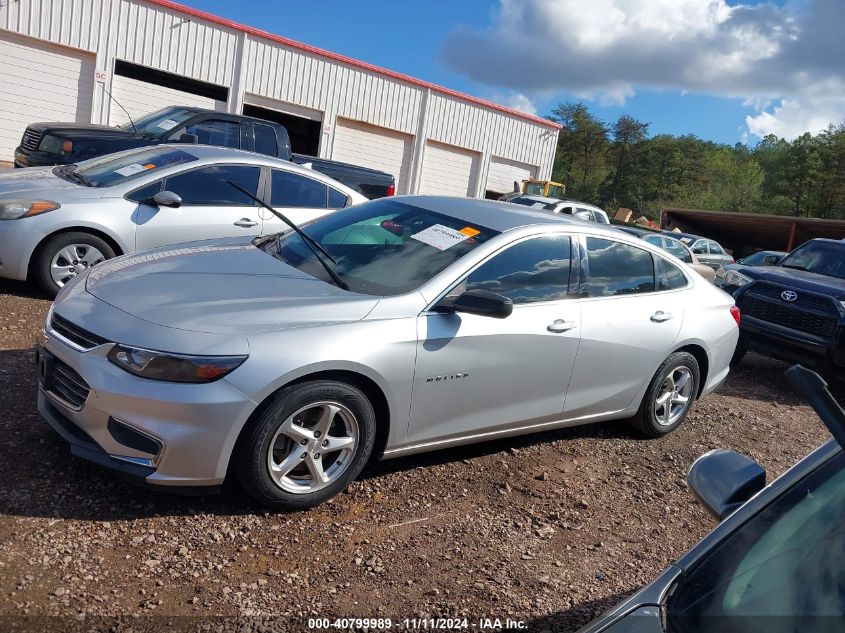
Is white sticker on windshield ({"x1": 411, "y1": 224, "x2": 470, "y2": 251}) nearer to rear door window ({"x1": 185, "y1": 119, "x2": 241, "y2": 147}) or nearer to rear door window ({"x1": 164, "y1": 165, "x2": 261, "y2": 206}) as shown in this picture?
Answer: rear door window ({"x1": 164, "y1": 165, "x2": 261, "y2": 206})

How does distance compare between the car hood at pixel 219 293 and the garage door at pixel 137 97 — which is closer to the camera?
the car hood at pixel 219 293

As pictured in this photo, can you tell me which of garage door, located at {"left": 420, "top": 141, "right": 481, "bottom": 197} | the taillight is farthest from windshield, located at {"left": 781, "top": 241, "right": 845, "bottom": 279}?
garage door, located at {"left": 420, "top": 141, "right": 481, "bottom": 197}

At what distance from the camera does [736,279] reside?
8.95 metres

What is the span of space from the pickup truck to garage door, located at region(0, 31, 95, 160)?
962cm

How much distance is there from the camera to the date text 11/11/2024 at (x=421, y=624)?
119 inches

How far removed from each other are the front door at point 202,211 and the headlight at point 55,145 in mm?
3292

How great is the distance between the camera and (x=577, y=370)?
15.7 ft

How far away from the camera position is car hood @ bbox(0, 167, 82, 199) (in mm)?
6363

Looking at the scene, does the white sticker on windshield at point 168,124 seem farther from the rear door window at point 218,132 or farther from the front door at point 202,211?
the front door at point 202,211

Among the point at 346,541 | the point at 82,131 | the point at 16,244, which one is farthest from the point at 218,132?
the point at 346,541

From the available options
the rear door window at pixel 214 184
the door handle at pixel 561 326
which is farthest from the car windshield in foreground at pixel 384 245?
the rear door window at pixel 214 184

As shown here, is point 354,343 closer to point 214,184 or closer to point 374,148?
point 214,184

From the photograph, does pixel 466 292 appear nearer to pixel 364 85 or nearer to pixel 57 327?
pixel 57 327

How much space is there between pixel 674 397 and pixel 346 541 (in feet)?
10.2
